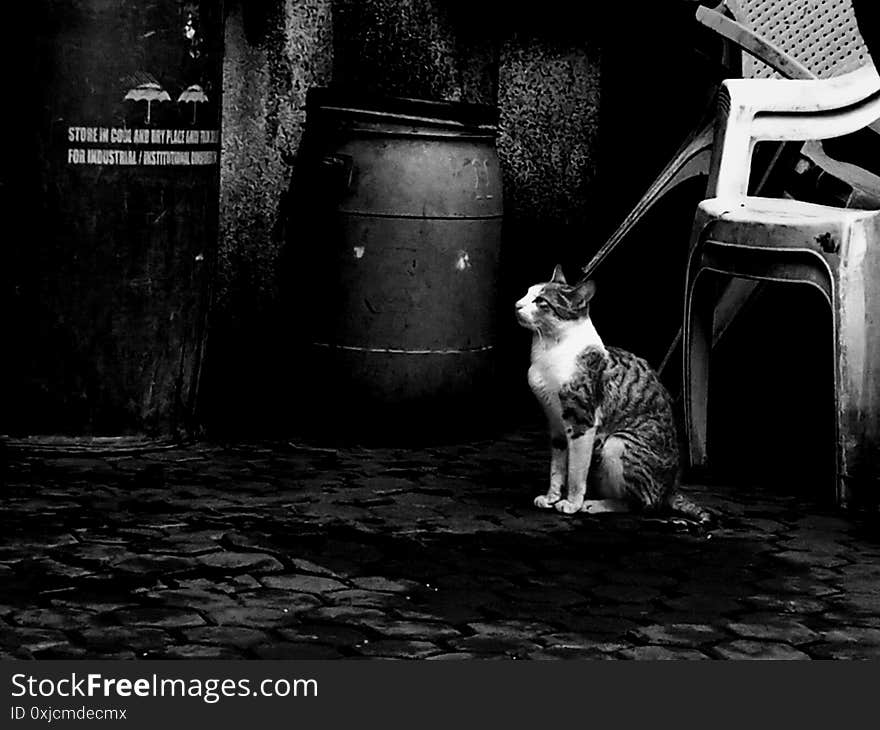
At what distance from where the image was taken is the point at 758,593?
4.23 meters

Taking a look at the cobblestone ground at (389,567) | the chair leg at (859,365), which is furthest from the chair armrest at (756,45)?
the cobblestone ground at (389,567)

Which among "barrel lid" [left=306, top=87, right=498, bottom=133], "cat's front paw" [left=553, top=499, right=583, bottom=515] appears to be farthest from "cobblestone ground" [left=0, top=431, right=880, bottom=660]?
"barrel lid" [left=306, top=87, right=498, bottom=133]

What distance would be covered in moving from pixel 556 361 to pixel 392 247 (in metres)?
1.08

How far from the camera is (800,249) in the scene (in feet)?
16.2

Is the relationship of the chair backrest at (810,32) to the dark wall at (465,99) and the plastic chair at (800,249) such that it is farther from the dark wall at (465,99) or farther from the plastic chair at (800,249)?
the plastic chair at (800,249)

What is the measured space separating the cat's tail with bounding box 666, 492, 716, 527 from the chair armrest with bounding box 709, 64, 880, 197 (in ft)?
3.33

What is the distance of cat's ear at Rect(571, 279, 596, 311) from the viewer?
492 centimetres

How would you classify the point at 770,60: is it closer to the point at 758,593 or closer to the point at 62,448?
the point at 758,593

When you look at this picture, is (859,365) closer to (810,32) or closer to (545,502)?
(545,502)

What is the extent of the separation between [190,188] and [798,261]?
201 cm

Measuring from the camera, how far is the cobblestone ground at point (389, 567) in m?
3.77

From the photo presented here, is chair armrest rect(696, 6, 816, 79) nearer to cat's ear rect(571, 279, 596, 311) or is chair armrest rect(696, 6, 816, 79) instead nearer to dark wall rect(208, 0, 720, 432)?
dark wall rect(208, 0, 720, 432)

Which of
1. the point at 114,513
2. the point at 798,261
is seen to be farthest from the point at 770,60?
the point at 114,513

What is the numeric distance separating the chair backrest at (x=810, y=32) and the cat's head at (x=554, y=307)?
159 cm
